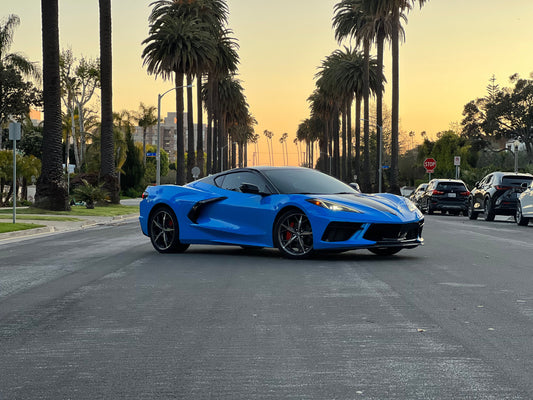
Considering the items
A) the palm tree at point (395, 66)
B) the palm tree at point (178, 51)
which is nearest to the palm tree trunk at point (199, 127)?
the palm tree at point (178, 51)

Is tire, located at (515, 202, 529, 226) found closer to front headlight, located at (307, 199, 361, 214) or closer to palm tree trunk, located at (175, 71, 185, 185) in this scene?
front headlight, located at (307, 199, 361, 214)

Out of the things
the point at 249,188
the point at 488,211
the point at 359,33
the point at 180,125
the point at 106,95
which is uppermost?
the point at 359,33

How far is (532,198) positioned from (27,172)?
1238 inches

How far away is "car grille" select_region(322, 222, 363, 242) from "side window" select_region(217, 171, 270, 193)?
57.6 inches

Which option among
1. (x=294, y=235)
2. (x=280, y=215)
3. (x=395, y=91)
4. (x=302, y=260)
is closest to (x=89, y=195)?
(x=395, y=91)

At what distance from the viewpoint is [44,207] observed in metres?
32.6

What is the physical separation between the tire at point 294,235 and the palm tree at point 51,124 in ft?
71.8

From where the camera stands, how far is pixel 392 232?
1209cm

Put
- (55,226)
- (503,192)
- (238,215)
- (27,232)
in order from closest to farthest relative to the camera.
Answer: (238,215), (27,232), (55,226), (503,192)

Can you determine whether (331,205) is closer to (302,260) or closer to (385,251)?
(302,260)

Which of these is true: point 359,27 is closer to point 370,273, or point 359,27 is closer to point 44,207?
point 44,207

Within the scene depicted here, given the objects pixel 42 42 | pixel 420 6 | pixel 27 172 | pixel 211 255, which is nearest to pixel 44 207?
pixel 42 42

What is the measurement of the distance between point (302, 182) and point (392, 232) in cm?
173

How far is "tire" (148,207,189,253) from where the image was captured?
13.7m
